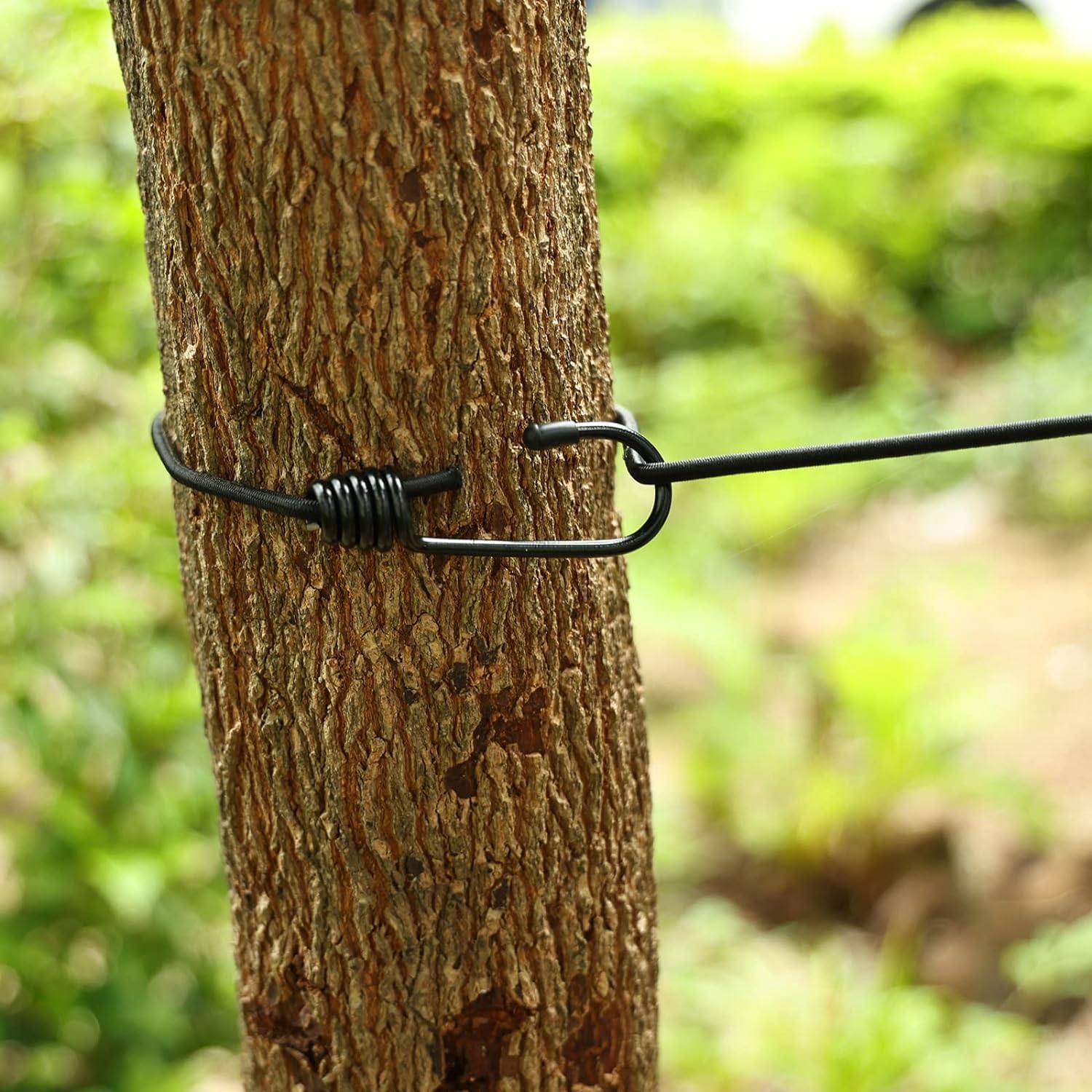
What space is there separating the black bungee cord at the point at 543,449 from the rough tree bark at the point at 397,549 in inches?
0.7

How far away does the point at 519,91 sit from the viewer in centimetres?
67

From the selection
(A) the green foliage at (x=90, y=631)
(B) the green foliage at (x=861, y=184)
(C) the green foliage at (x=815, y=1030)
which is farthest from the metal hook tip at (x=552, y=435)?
(B) the green foliage at (x=861, y=184)

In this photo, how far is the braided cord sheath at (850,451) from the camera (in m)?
0.69

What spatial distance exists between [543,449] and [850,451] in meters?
0.17

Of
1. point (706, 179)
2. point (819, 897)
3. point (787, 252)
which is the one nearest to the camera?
point (819, 897)

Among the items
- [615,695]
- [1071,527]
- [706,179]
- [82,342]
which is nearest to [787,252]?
[706,179]

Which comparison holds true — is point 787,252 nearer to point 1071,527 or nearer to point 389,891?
point 1071,527

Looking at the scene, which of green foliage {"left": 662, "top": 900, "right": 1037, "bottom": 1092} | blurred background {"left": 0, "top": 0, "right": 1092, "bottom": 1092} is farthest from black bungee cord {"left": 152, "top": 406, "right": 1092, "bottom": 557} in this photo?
green foliage {"left": 662, "top": 900, "right": 1037, "bottom": 1092}

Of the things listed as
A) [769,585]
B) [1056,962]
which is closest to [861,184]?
[769,585]

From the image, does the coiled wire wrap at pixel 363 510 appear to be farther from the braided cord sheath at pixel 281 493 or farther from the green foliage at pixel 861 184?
the green foliage at pixel 861 184

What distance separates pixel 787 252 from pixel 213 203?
469 centimetres

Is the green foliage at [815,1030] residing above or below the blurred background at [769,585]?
below

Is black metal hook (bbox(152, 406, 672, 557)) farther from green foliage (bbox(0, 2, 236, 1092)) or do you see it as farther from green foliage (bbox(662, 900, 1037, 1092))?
green foliage (bbox(662, 900, 1037, 1092))

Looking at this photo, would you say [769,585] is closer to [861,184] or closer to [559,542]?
[861,184]
